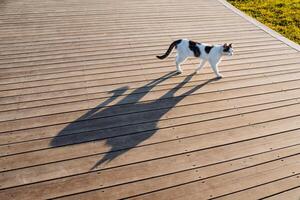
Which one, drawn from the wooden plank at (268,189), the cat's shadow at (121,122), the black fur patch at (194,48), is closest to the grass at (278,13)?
the black fur patch at (194,48)

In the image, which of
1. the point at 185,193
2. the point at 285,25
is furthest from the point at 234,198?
the point at 285,25

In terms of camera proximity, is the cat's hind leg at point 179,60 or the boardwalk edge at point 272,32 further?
the boardwalk edge at point 272,32

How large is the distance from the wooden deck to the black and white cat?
0.25 m

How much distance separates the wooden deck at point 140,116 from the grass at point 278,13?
1.99m

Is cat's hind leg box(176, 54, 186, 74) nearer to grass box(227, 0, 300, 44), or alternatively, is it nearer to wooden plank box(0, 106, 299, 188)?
wooden plank box(0, 106, 299, 188)

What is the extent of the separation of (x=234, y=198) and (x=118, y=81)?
267 cm

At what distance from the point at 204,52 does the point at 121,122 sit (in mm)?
1994

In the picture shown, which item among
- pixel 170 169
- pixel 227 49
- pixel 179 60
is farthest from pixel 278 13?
pixel 170 169

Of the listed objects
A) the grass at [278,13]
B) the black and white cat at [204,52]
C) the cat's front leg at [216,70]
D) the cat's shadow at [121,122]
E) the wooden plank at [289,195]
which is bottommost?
the grass at [278,13]

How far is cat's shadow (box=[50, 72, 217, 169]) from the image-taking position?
372 cm

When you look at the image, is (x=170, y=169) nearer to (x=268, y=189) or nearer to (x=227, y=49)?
(x=268, y=189)

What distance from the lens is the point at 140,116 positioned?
423 centimetres

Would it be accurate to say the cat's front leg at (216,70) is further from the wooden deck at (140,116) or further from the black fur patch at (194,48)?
the black fur patch at (194,48)

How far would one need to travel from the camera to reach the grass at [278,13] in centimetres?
889
